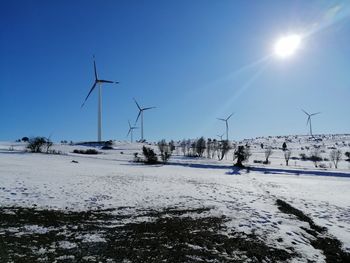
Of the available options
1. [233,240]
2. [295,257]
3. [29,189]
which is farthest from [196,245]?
[29,189]

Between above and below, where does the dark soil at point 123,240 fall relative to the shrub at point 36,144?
below

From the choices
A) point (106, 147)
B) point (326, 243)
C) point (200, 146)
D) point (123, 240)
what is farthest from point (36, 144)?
point (326, 243)

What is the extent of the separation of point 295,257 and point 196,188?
1911cm

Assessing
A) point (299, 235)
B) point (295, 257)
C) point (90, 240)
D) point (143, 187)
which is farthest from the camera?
point (143, 187)

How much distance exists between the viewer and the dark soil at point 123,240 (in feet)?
41.8

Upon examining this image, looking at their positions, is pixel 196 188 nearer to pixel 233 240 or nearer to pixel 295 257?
pixel 233 240

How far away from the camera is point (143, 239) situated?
49.3ft

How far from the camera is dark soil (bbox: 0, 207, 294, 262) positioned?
1273 centimetres

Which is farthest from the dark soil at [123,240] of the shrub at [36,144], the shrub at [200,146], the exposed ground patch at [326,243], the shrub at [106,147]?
the shrub at [200,146]

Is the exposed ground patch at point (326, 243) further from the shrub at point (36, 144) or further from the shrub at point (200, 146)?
the shrub at point (200, 146)

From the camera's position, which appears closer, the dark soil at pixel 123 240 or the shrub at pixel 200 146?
the dark soil at pixel 123 240

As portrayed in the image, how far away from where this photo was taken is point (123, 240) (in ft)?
48.6

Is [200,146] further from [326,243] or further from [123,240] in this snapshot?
[123,240]

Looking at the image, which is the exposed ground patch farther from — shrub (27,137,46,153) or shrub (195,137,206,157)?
shrub (195,137,206,157)
